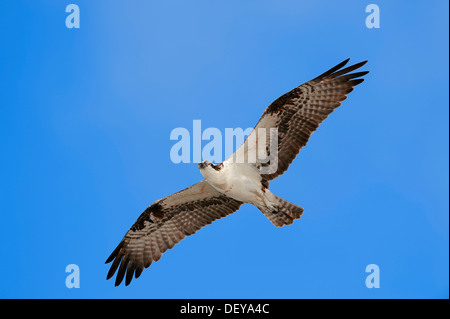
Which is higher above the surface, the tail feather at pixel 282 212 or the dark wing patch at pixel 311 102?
→ the dark wing patch at pixel 311 102

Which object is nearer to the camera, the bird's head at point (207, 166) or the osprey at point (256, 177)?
the bird's head at point (207, 166)

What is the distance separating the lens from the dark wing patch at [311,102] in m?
10.8

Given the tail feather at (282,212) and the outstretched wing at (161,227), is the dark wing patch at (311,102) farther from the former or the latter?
the outstretched wing at (161,227)

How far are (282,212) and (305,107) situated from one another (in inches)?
78.6

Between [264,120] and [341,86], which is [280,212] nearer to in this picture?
[264,120]

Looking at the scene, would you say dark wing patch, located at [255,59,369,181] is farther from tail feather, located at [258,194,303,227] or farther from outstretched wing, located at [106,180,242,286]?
outstretched wing, located at [106,180,242,286]

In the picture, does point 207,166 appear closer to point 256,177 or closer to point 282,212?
point 256,177

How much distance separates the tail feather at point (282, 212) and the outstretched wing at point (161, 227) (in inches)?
41.2

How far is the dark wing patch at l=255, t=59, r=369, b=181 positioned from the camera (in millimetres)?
10758

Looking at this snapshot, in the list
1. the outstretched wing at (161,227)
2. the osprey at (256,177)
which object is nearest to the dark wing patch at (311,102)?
the osprey at (256,177)

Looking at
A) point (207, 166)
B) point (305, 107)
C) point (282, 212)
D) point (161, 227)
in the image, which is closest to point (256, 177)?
point (282, 212)
